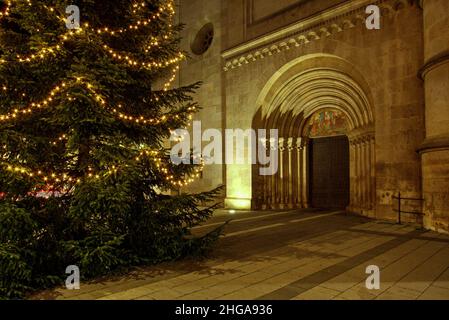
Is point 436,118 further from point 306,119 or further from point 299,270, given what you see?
point 306,119

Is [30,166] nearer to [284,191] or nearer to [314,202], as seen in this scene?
[284,191]

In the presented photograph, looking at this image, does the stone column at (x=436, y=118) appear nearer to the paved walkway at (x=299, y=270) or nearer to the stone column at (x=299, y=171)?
the paved walkway at (x=299, y=270)

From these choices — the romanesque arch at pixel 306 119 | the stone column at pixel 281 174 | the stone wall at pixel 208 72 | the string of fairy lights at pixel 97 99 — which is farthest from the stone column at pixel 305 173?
the string of fairy lights at pixel 97 99

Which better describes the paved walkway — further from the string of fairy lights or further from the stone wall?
the stone wall

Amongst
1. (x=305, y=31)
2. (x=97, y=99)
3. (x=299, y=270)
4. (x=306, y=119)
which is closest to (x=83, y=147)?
(x=97, y=99)

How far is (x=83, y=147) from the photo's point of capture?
4.64m

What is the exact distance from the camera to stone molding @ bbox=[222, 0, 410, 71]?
31.4 ft

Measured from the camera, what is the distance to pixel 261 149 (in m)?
12.9

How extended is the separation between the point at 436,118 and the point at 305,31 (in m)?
5.29

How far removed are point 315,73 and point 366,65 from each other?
1.93m

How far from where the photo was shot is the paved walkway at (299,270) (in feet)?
12.0

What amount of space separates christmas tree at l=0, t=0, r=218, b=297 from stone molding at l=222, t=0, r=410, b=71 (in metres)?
6.93

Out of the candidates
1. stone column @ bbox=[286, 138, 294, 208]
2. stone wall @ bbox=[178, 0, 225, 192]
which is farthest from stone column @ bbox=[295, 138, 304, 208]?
stone wall @ bbox=[178, 0, 225, 192]

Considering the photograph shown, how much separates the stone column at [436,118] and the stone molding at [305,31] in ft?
5.45
